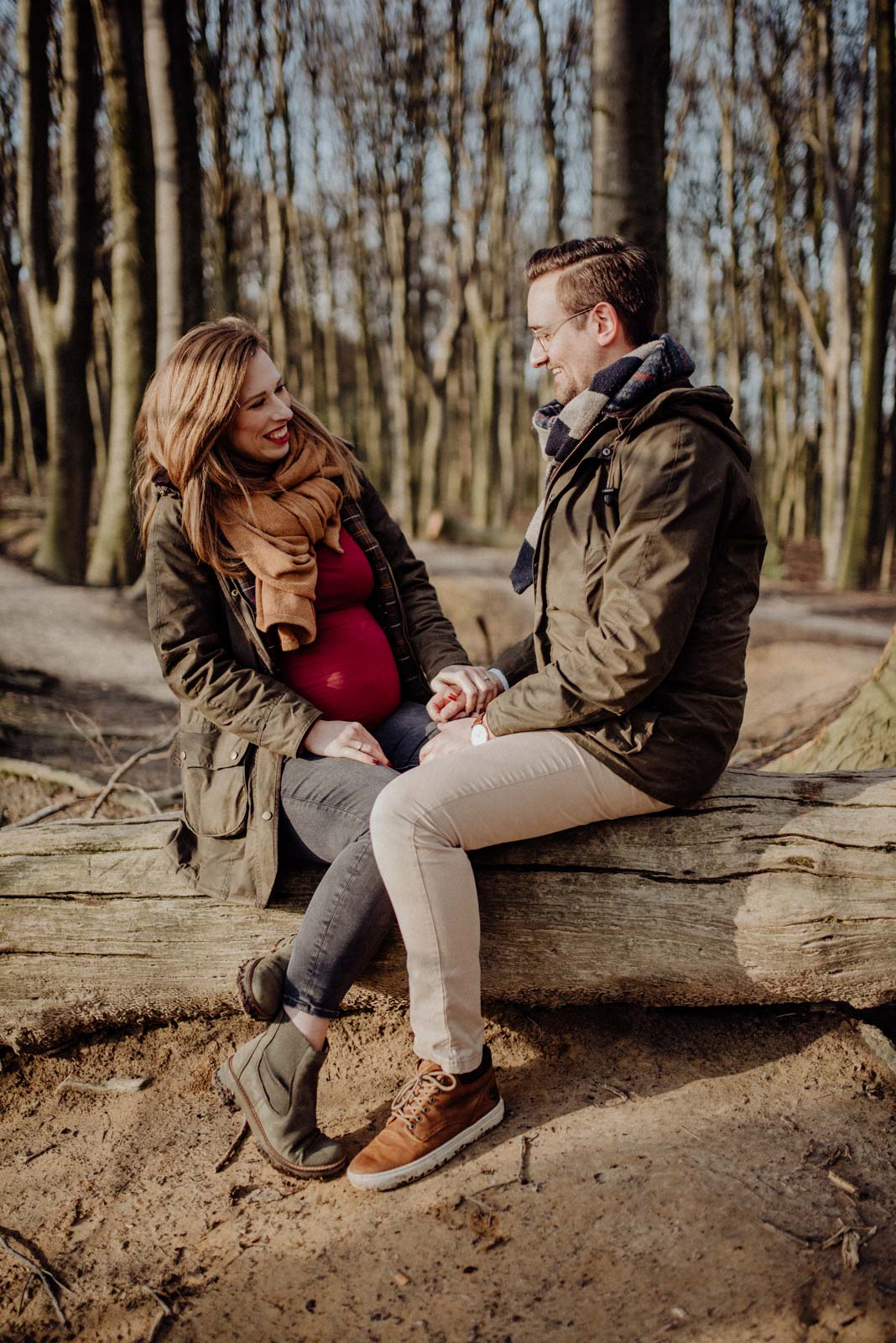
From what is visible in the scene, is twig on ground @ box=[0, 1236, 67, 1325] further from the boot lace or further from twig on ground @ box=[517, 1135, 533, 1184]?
twig on ground @ box=[517, 1135, 533, 1184]

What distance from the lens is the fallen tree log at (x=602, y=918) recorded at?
256 cm

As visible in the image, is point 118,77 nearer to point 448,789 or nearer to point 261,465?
point 261,465

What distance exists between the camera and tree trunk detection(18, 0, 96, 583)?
9281 mm

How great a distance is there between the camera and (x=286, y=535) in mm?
2750

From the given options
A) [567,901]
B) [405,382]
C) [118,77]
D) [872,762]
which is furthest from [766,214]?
[567,901]

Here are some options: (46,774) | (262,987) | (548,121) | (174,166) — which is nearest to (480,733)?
(262,987)

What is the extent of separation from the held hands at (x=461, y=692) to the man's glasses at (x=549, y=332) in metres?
0.96

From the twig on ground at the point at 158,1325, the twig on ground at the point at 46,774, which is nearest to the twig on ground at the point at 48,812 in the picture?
the twig on ground at the point at 46,774

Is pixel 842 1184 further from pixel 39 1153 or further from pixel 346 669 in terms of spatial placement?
pixel 39 1153

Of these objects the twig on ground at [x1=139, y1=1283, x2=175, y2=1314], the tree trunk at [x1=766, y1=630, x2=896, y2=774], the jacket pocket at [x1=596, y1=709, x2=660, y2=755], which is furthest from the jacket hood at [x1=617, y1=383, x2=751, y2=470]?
the twig on ground at [x1=139, y1=1283, x2=175, y2=1314]

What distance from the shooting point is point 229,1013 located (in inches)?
117

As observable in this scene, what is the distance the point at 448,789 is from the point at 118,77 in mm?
9051

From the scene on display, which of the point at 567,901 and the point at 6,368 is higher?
the point at 6,368

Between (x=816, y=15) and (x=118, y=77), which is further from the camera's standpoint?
(x=816, y=15)
